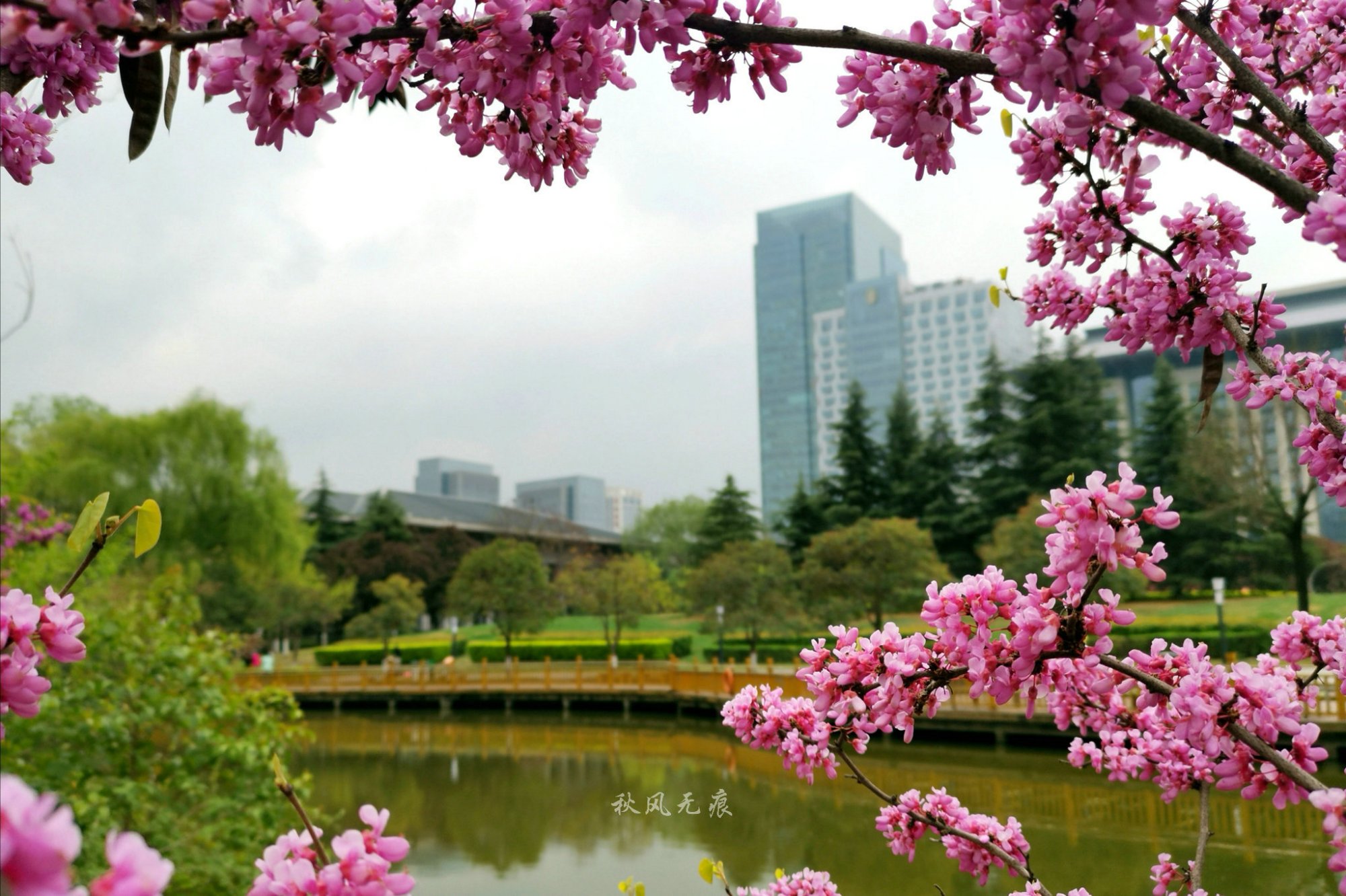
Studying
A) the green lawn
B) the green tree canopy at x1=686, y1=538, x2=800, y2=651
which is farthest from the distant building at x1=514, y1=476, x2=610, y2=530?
the green tree canopy at x1=686, y1=538, x2=800, y2=651

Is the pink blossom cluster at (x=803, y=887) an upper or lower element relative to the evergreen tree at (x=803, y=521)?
lower

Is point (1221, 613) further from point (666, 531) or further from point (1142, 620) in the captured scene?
point (666, 531)

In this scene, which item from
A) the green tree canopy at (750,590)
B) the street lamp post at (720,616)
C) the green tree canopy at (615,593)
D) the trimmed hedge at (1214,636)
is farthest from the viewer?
the green tree canopy at (615,593)

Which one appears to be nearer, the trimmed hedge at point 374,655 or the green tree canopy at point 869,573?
the green tree canopy at point 869,573

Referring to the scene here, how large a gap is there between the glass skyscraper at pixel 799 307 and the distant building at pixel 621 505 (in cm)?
3895

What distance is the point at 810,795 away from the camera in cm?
790

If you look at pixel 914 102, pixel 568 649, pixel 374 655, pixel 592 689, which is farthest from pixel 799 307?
pixel 914 102

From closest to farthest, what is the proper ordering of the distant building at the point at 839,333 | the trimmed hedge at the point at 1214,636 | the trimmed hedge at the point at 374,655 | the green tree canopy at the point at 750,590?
1. the trimmed hedge at the point at 1214,636
2. the green tree canopy at the point at 750,590
3. the trimmed hedge at the point at 374,655
4. the distant building at the point at 839,333

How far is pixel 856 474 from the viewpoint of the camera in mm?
20656

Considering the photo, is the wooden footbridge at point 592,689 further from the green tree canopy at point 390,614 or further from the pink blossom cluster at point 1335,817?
the pink blossom cluster at point 1335,817

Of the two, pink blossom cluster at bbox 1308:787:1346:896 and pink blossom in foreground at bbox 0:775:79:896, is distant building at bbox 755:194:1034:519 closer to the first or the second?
pink blossom cluster at bbox 1308:787:1346:896

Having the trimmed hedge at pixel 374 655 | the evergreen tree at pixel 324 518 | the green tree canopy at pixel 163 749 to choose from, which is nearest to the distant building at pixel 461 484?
the evergreen tree at pixel 324 518

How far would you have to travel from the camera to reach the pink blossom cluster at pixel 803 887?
1759 mm

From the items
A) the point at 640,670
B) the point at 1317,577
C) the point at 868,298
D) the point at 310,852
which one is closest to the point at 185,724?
the point at 310,852
